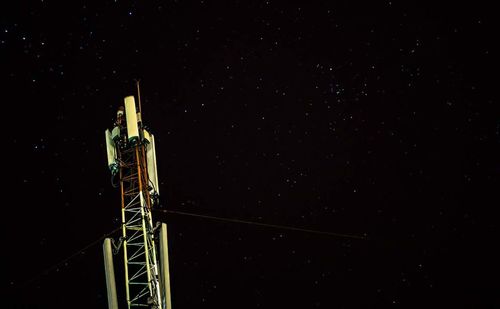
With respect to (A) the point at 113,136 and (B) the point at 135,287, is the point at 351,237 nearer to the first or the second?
(B) the point at 135,287

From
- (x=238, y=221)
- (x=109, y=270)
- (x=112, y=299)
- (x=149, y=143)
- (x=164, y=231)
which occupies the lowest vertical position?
(x=112, y=299)

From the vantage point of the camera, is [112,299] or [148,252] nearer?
[112,299]

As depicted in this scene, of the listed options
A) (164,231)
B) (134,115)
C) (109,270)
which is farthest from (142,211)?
(134,115)

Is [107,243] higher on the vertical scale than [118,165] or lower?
lower

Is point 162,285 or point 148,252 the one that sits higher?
point 148,252

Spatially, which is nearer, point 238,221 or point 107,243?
point 107,243

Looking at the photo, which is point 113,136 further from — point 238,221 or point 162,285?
point 238,221

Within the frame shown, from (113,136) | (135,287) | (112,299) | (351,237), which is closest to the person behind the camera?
(112,299)

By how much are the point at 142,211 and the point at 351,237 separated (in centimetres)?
499

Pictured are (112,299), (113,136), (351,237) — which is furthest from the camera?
Answer: (351,237)

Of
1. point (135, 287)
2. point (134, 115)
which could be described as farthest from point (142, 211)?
point (135, 287)

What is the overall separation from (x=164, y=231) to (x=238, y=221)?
9.34ft

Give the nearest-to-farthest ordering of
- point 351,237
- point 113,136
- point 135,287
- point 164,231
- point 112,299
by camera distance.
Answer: point 112,299 < point 164,231 < point 113,136 < point 135,287 < point 351,237

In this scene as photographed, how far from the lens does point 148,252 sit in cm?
677
